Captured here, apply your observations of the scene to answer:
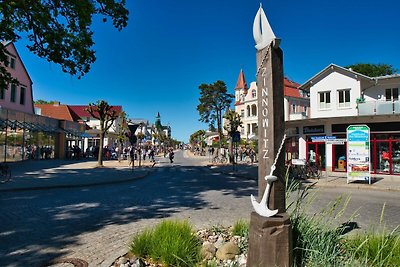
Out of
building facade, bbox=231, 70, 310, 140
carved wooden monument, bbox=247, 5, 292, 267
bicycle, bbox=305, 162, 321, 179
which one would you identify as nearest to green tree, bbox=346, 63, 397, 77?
building facade, bbox=231, 70, 310, 140

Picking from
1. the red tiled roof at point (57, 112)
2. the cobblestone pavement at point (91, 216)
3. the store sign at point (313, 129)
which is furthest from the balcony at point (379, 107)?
the red tiled roof at point (57, 112)

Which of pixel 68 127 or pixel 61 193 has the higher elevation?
pixel 68 127

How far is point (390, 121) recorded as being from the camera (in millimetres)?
20641

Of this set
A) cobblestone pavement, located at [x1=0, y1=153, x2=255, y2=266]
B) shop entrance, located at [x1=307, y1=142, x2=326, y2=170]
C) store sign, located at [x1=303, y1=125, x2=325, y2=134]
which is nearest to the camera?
cobblestone pavement, located at [x1=0, y1=153, x2=255, y2=266]

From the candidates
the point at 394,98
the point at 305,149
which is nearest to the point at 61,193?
the point at 305,149

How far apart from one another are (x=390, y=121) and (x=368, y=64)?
38909 mm

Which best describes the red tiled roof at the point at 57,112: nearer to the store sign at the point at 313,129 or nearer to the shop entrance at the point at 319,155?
the store sign at the point at 313,129

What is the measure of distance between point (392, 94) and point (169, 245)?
26399mm

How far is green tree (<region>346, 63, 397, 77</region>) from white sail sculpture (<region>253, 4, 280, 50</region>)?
5451cm

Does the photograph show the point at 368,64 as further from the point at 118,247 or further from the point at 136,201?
the point at 118,247

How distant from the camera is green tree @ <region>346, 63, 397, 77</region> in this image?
51844 mm

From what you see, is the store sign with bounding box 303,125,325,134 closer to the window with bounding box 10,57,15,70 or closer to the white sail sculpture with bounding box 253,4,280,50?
the white sail sculpture with bounding box 253,4,280,50

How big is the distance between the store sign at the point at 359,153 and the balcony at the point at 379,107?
320 inches

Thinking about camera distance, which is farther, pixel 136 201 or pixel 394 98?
pixel 394 98
